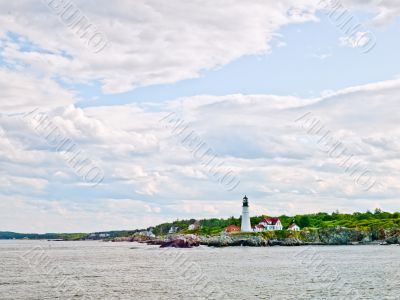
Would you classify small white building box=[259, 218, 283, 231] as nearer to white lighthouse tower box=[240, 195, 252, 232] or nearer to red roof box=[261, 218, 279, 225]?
red roof box=[261, 218, 279, 225]

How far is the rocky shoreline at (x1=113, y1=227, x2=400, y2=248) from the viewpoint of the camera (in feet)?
513

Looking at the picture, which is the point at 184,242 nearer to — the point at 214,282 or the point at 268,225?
the point at 268,225

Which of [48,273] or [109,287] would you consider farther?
[48,273]

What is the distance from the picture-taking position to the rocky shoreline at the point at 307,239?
156 meters

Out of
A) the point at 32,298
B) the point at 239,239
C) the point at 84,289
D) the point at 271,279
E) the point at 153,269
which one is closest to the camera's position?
the point at 32,298

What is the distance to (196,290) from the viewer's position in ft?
172

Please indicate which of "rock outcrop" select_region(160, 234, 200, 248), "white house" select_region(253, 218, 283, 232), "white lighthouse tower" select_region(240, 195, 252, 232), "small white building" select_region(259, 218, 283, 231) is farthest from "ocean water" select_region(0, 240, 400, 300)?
"small white building" select_region(259, 218, 283, 231)

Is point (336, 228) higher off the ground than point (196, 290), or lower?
higher

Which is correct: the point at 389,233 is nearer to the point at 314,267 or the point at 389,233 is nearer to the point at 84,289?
the point at 314,267

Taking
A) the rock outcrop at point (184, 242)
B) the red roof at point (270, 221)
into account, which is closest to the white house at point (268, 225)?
the red roof at point (270, 221)

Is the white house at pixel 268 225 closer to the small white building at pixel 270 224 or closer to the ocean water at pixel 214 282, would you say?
the small white building at pixel 270 224

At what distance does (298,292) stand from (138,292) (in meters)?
16.2

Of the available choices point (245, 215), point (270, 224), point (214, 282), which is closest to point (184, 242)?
point (245, 215)

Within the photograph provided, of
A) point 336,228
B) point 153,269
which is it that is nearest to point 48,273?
point 153,269
